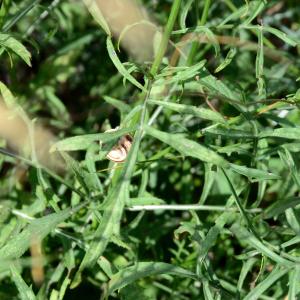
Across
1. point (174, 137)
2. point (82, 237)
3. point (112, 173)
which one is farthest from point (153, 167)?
point (174, 137)

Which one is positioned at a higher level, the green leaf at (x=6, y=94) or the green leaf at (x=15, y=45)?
the green leaf at (x=15, y=45)

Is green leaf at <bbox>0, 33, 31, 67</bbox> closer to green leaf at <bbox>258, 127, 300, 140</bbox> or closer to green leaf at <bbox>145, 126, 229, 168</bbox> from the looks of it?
green leaf at <bbox>145, 126, 229, 168</bbox>

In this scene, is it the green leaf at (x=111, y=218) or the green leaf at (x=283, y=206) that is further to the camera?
the green leaf at (x=283, y=206)

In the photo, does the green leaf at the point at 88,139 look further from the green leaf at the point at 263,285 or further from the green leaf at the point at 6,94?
the green leaf at the point at 263,285

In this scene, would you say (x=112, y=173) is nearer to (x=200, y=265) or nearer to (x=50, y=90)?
(x=200, y=265)

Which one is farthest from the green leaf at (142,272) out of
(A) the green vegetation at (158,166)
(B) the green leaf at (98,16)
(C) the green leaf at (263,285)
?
(B) the green leaf at (98,16)

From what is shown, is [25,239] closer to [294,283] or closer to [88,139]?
[88,139]

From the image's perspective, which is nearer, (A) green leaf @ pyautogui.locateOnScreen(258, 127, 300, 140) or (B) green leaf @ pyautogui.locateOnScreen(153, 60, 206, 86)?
(B) green leaf @ pyautogui.locateOnScreen(153, 60, 206, 86)

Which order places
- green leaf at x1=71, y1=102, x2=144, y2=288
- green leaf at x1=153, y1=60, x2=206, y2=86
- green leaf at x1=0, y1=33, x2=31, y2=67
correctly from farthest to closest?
green leaf at x1=0, y1=33, x2=31, y2=67 < green leaf at x1=153, y1=60, x2=206, y2=86 < green leaf at x1=71, y1=102, x2=144, y2=288

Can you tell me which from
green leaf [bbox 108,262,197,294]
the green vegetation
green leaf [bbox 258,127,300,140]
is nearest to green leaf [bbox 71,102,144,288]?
the green vegetation
